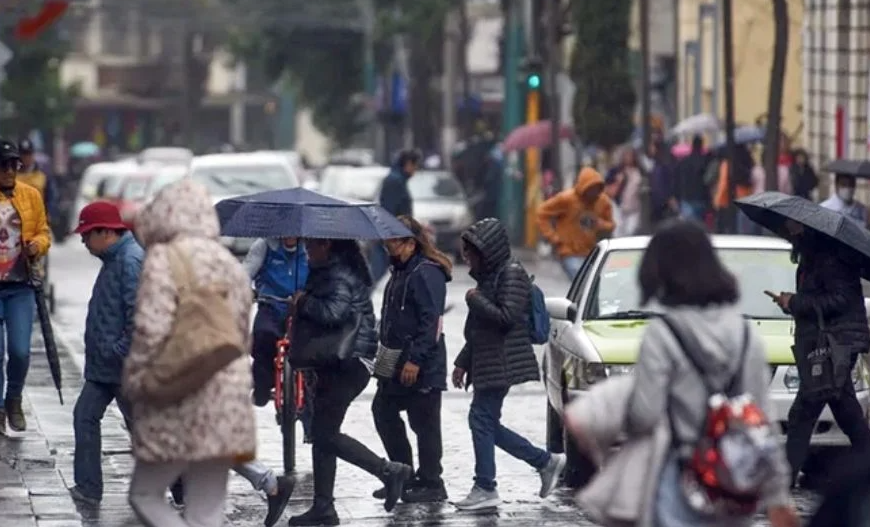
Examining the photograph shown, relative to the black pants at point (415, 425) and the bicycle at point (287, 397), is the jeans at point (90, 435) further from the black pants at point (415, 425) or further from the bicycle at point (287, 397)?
the black pants at point (415, 425)

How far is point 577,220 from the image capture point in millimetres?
21891

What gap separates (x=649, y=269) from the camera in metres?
7.62

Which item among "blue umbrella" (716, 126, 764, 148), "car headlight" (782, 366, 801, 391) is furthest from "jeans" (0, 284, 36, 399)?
"blue umbrella" (716, 126, 764, 148)

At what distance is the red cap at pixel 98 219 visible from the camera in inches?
478

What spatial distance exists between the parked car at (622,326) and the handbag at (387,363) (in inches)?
39.4

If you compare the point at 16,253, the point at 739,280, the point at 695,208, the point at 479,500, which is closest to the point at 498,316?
the point at 479,500

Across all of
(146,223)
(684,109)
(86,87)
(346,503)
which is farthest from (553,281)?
(86,87)

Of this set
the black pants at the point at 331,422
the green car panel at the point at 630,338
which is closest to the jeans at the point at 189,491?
the black pants at the point at 331,422

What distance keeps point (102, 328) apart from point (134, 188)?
33.7m

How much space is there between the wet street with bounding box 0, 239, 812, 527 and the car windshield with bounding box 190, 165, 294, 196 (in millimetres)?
14733

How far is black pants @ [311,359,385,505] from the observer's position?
40.1 ft

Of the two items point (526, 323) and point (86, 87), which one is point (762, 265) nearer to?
point (526, 323)

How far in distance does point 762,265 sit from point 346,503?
2739 mm

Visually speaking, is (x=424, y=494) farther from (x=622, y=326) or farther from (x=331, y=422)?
(x=622, y=326)
